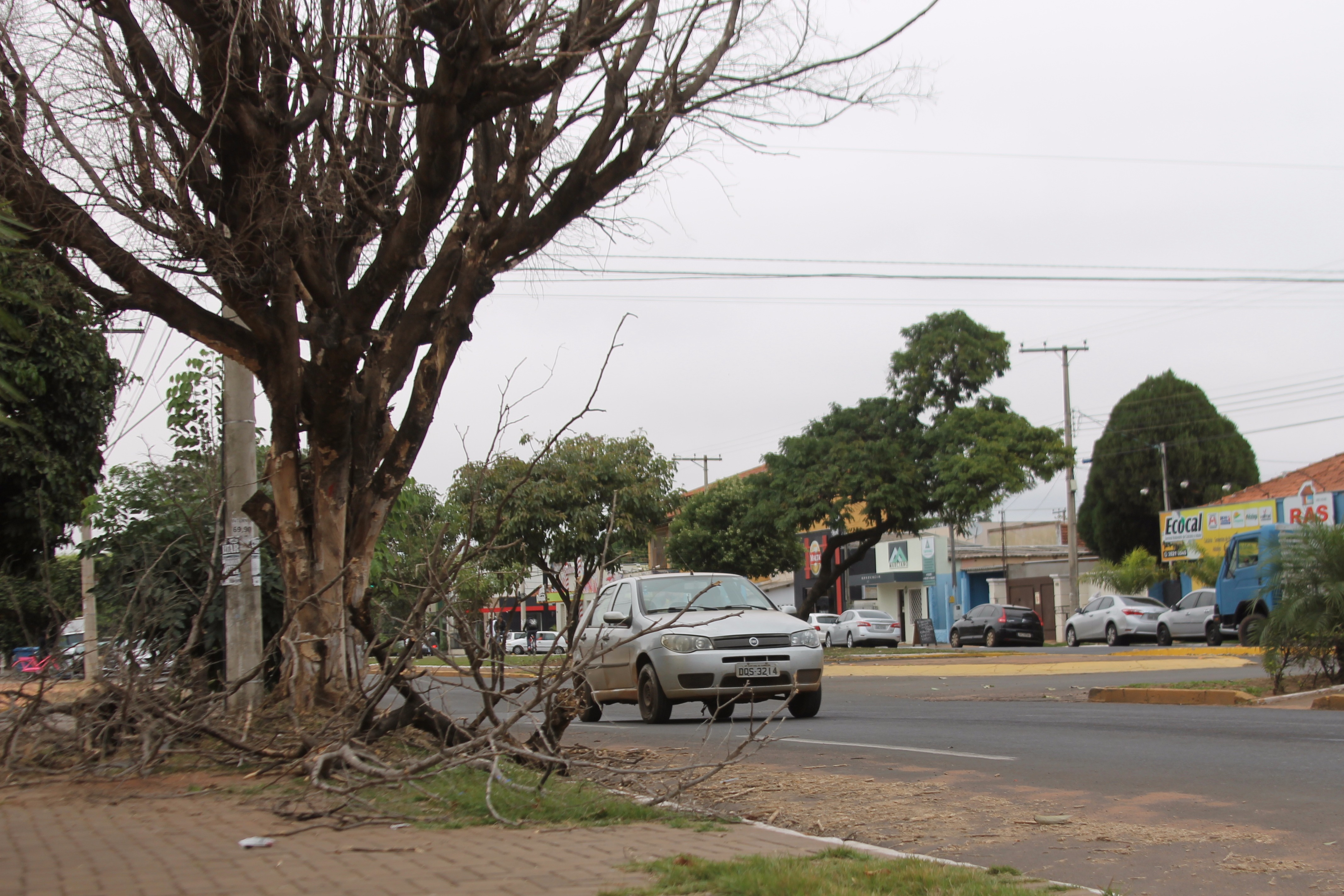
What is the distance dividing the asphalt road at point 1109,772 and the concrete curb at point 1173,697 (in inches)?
14.5

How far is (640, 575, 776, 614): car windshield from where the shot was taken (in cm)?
1287

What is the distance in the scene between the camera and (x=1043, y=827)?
616 cm

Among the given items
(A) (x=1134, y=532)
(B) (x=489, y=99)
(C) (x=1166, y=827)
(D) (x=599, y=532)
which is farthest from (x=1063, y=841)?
(A) (x=1134, y=532)

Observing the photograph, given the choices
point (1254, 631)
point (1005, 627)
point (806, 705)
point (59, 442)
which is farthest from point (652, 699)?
point (1005, 627)

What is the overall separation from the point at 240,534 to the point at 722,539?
1515 inches

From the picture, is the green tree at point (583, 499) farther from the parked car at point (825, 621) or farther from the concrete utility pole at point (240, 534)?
the concrete utility pole at point (240, 534)

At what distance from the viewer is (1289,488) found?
4294 centimetres

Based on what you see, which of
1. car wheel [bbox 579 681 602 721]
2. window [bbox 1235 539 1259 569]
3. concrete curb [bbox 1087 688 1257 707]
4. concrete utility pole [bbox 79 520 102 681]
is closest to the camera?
car wheel [bbox 579 681 602 721]

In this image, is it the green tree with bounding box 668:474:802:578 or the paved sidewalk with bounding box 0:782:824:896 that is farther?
the green tree with bounding box 668:474:802:578

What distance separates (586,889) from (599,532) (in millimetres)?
29518

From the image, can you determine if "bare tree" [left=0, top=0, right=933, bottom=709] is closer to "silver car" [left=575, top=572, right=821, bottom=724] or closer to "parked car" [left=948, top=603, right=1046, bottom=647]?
"silver car" [left=575, top=572, right=821, bottom=724]

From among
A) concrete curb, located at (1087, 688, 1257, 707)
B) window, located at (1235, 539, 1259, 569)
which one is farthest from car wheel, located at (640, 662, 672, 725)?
window, located at (1235, 539, 1259, 569)

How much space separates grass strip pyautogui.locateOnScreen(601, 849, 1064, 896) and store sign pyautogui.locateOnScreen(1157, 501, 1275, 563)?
130ft

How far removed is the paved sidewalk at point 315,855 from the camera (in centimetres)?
461
